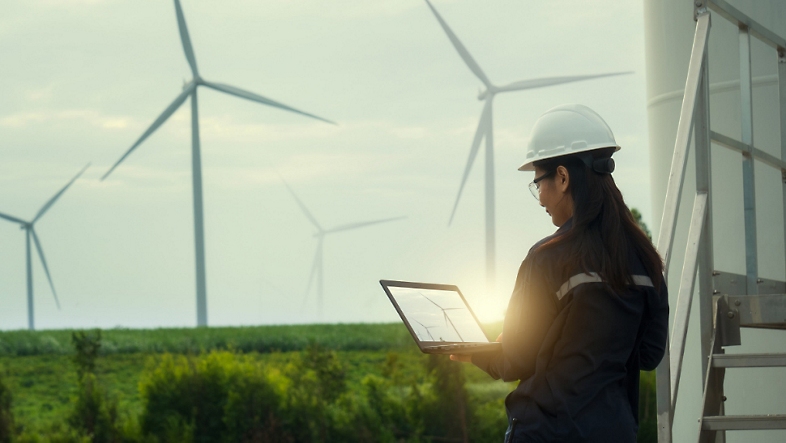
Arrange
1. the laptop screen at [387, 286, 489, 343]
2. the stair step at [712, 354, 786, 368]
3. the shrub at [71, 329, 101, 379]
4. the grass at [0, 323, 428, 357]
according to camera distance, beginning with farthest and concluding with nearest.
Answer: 1. the grass at [0, 323, 428, 357]
2. the shrub at [71, 329, 101, 379]
3. the stair step at [712, 354, 786, 368]
4. the laptop screen at [387, 286, 489, 343]

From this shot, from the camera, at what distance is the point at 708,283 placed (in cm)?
498

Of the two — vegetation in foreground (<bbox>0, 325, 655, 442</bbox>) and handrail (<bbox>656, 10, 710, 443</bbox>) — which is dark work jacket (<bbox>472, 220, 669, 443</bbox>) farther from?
vegetation in foreground (<bbox>0, 325, 655, 442</bbox>)

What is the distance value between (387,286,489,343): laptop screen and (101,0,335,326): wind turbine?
68.8 feet

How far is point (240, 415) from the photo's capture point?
21125 millimetres

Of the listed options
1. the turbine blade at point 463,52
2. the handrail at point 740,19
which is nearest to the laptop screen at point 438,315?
the handrail at point 740,19

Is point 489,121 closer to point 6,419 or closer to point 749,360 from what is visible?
point 6,419

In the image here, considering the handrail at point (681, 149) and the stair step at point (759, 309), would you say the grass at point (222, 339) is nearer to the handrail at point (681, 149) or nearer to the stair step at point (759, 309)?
the stair step at point (759, 309)

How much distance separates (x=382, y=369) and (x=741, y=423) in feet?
67.4

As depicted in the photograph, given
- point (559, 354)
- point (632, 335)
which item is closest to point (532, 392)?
point (559, 354)

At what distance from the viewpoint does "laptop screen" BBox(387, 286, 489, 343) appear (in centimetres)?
355

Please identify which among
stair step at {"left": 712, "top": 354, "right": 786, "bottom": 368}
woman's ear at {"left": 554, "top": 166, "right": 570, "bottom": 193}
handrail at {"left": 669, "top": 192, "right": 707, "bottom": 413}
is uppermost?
woman's ear at {"left": 554, "top": 166, "right": 570, "bottom": 193}

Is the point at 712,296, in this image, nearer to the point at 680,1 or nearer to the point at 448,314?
the point at 448,314

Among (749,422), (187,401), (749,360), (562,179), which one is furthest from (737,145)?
(187,401)

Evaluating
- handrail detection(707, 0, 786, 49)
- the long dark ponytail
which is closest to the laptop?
the long dark ponytail
